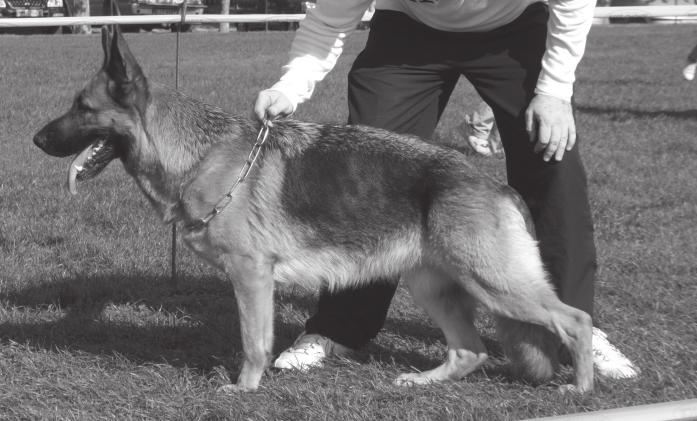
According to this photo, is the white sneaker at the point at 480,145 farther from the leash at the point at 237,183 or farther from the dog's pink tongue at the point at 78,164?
the dog's pink tongue at the point at 78,164

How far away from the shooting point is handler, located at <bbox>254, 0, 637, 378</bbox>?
12.1 ft

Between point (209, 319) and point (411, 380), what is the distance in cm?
136

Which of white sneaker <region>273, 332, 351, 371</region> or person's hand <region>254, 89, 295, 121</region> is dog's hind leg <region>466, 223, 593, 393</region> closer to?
white sneaker <region>273, 332, 351, 371</region>

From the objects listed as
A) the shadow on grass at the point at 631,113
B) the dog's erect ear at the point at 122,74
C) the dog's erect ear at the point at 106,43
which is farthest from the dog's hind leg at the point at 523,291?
the shadow on grass at the point at 631,113

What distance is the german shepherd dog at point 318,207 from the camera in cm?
358

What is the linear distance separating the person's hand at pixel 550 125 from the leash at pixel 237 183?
1112 mm

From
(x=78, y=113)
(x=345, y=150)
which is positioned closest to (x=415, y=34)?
(x=345, y=150)

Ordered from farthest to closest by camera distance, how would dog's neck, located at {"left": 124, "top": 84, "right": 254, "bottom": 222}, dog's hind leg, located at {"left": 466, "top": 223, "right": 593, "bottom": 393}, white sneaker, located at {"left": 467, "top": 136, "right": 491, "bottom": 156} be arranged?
1. white sneaker, located at {"left": 467, "top": 136, "right": 491, "bottom": 156}
2. dog's neck, located at {"left": 124, "top": 84, "right": 254, "bottom": 222}
3. dog's hind leg, located at {"left": 466, "top": 223, "right": 593, "bottom": 393}

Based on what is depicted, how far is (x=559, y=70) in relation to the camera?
364cm

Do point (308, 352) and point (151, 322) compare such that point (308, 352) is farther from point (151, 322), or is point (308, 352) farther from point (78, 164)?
point (78, 164)

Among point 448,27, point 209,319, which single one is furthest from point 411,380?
point 448,27

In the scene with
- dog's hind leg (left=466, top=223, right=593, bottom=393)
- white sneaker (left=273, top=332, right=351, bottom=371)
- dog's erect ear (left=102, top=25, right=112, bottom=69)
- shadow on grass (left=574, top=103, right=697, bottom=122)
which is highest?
dog's erect ear (left=102, top=25, right=112, bottom=69)

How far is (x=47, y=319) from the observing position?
4.75 m

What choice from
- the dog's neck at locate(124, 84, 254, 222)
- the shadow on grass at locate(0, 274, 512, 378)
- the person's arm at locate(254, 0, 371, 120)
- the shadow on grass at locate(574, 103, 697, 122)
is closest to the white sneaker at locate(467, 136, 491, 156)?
the shadow on grass at locate(574, 103, 697, 122)
